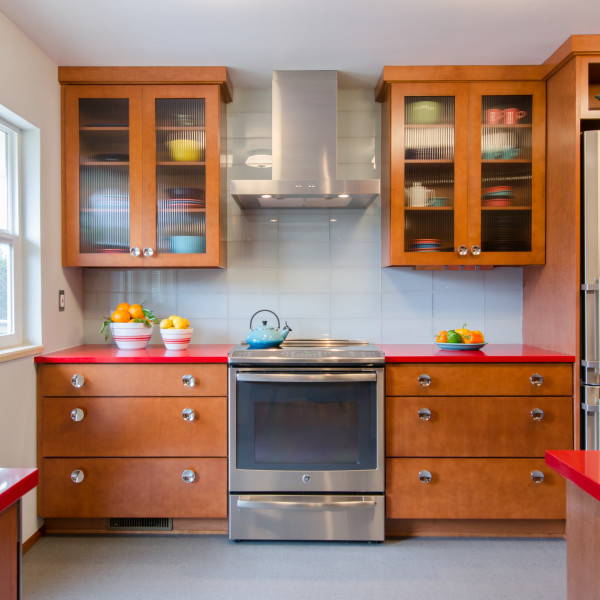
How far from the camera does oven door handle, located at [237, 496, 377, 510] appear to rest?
2400 millimetres

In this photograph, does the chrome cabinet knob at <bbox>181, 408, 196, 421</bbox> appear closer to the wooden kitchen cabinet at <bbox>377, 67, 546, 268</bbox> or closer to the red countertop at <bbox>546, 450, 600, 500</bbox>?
the wooden kitchen cabinet at <bbox>377, 67, 546, 268</bbox>

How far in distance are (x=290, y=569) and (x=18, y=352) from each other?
1.50m

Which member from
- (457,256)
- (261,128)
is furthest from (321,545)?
(261,128)

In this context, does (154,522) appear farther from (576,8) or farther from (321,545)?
(576,8)

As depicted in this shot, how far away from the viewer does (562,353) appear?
251 centimetres

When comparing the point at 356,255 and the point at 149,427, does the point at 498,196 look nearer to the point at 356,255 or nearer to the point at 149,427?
the point at 356,255

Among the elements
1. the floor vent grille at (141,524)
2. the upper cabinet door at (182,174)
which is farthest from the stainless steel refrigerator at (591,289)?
the floor vent grille at (141,524)

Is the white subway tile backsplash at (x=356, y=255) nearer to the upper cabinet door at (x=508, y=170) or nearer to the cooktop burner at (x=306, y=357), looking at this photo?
the upper cabinet door at (x=508, y=170)

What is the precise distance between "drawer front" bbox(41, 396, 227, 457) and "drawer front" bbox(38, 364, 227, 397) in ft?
0.11

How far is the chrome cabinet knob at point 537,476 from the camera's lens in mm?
2438

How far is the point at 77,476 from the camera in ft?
8.00

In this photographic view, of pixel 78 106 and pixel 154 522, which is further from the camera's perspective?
pixel 78 106

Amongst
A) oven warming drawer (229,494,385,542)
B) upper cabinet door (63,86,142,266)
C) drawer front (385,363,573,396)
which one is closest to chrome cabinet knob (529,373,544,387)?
drawer front (385,363,573,396)

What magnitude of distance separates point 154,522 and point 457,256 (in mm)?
2020
